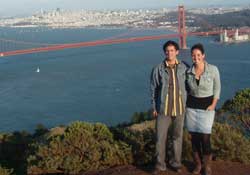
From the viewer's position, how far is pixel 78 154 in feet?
8.82

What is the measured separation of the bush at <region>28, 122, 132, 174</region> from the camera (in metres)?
2.60

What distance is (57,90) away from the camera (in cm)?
1894

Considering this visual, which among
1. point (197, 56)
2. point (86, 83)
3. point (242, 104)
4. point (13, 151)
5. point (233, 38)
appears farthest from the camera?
point (233, 38)

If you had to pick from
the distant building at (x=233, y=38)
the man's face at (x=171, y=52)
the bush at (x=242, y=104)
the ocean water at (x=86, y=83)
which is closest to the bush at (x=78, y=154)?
the man's face at (x=171, y=52)

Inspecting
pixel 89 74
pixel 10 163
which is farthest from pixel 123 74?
pixel 10 163

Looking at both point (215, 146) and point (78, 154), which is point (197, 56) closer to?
point (215, 146)

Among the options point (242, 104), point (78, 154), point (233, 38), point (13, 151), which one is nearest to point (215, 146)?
point (78, 154)

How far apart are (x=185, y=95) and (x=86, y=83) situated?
17.9m

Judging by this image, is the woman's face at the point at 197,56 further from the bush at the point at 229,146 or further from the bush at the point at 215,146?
the bush at the point at 229,146

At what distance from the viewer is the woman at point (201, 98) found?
6.89 feet

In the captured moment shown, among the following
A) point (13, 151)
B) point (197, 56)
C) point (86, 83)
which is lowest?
point (86, 83)

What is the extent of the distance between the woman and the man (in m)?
0.04

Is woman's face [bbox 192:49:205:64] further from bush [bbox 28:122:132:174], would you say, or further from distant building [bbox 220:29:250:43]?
distant building [bbox 220:29:250:43]

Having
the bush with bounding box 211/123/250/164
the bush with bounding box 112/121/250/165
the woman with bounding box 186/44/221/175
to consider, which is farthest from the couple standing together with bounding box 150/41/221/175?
the bush with bounding box 211/123/250/164
